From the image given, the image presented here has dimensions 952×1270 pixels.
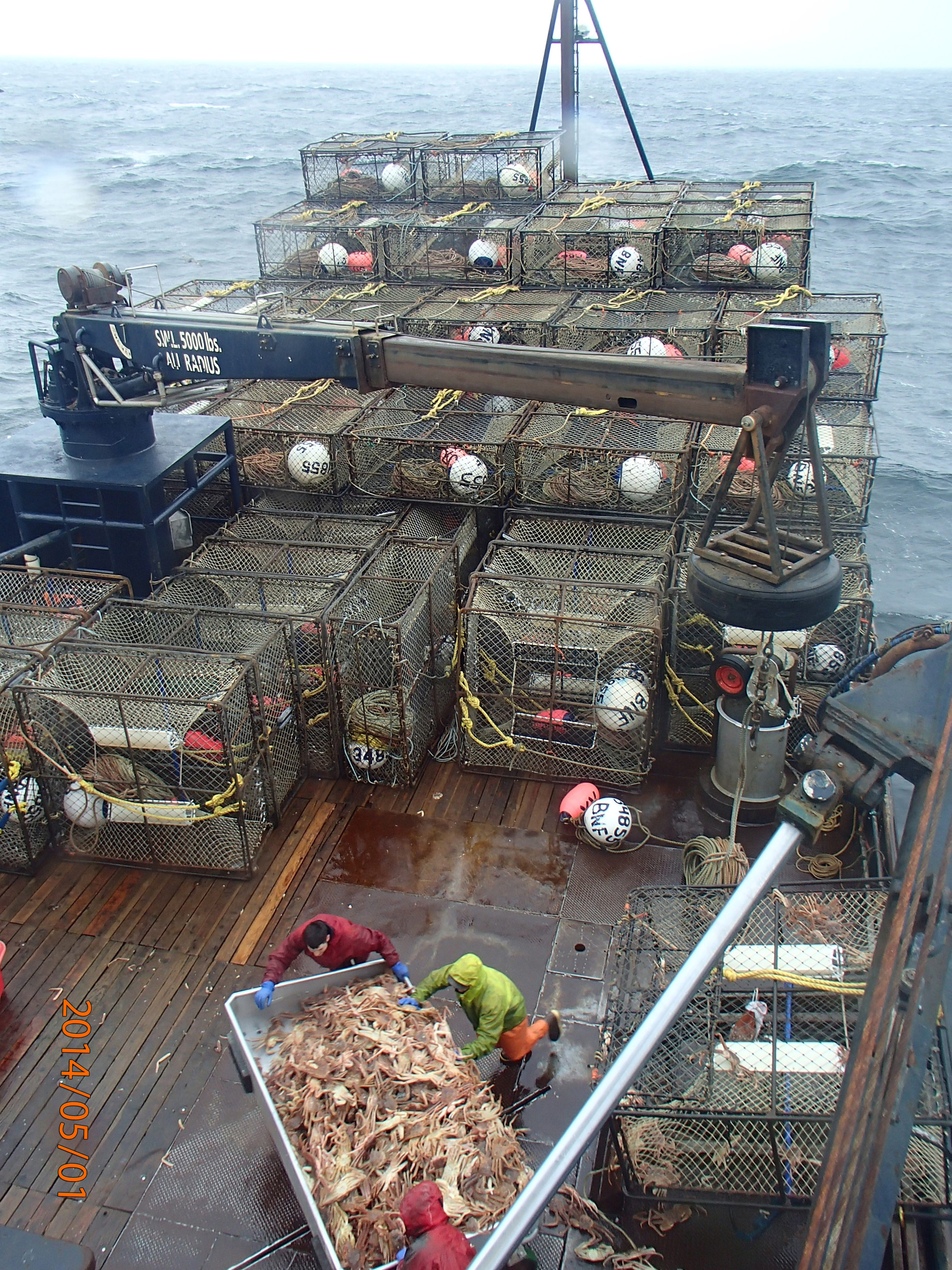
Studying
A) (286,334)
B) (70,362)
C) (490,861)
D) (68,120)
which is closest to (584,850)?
(490,861)

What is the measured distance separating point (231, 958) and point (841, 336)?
11028 mm

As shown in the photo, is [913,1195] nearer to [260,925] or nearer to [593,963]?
[593,963]

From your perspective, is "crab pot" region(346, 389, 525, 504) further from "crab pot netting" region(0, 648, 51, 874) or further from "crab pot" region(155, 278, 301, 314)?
"crab pot netting" region(0, 648, 51, 874)

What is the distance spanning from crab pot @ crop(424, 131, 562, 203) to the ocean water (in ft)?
23.0

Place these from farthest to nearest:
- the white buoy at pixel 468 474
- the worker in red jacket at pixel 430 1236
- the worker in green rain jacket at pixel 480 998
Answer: the white buoy at pixel 468 474 → the worker in green rain jacket at pixel 480 998 → the worker in red jacket at pixel 430 1236

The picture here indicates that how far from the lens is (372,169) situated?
2333cm

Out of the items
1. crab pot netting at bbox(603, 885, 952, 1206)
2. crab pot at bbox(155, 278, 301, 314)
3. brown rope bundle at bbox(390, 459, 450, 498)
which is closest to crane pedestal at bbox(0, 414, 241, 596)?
brown rope bundle at bbox(390, 459, 450, 498)

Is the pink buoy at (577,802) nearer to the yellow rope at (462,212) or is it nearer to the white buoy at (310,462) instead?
the white buoy at (310,462)

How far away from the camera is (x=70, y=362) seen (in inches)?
455

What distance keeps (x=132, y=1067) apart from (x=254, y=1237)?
1834 millimetres

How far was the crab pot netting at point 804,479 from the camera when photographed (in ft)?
39.3

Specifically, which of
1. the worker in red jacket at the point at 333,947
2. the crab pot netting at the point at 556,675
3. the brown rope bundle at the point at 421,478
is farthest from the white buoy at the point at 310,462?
the worker in red jacket at the point at 333,947

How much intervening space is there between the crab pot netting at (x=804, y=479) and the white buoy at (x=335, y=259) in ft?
31.0

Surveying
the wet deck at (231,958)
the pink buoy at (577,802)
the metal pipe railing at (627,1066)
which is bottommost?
the wet deck at (231,958)
